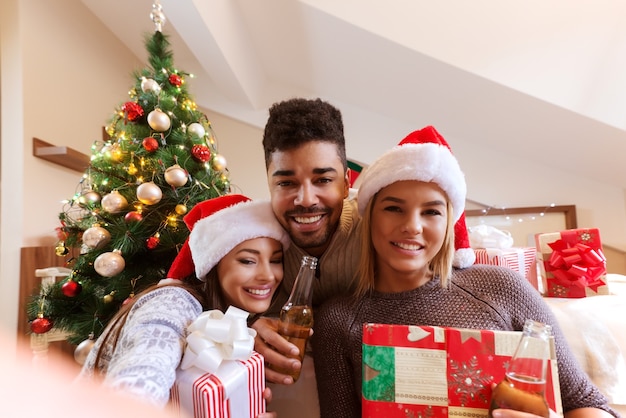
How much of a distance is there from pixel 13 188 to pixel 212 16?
152 centimetres

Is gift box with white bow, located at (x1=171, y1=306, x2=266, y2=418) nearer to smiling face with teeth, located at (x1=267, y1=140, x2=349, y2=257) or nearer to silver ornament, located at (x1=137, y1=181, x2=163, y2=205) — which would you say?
smiling face with teeth, located at (x1=267, y1=140, x2=349, y2=257)

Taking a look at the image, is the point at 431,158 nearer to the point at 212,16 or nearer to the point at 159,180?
the point at 159,180

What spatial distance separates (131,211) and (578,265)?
187 centimetres

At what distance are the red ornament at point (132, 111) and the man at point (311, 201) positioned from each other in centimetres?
71

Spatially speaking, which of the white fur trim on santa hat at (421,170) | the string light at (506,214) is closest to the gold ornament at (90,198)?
the white fur trim on santa hat at (421,170)

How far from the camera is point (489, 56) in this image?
2.37 meters

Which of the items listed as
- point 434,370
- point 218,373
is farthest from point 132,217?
point 434,370

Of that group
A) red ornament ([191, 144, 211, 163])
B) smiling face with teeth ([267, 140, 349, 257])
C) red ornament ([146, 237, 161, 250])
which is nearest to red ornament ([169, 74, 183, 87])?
red ornament ([191, 144, 211, 163])

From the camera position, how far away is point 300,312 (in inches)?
42.1

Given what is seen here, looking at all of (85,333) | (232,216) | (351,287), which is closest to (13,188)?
(85,333)

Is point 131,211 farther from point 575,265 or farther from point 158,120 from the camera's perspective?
point 575,265

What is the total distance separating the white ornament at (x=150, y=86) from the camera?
1.78 metres

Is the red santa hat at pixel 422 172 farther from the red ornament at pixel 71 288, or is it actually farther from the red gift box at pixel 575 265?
the red ornament at pixel 71 288

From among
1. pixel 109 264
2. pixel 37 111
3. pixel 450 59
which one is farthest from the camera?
pixel 37 111
